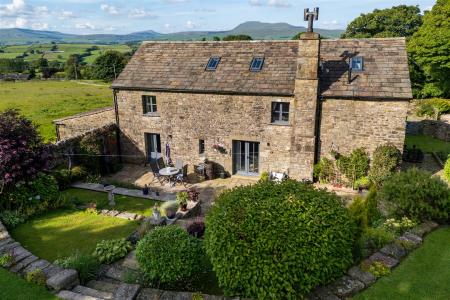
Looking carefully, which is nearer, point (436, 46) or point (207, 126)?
point (207, 126)

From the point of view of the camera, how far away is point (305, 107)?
16562 mm

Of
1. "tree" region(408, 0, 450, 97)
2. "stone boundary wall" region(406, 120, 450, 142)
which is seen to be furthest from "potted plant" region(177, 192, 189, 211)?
"tree" region(408, 0, 450, 97)

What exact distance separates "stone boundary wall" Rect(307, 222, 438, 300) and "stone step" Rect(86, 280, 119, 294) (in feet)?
15.2

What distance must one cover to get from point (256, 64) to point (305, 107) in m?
4.12

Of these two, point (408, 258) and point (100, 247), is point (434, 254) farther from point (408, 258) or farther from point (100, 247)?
point (100, 247)

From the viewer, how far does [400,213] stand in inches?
419

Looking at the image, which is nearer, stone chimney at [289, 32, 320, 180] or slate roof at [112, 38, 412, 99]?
stone chimney at [289, 32, 320, 180]

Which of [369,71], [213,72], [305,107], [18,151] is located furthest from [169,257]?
[369,71]

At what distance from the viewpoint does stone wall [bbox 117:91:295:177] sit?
17812 mm

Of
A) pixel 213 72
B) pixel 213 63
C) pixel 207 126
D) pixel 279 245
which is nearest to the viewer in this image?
pixel 279 245

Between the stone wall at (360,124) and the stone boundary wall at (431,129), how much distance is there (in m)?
13.1

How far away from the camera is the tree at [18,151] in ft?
40.1

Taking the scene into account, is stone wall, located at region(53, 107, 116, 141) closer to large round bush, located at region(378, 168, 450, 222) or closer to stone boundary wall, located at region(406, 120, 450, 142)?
large round bush, located at region(378, 168, 450, 222)

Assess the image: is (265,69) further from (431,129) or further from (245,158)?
(431,129)
